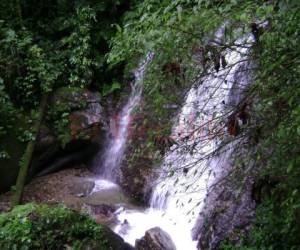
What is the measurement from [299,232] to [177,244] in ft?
6.54

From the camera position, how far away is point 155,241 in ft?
20.1

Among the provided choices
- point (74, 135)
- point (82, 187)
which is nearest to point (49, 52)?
point (74, 135)

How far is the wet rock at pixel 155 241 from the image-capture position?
6102 millimetres

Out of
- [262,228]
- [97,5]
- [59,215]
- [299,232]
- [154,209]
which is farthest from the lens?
[97,5]

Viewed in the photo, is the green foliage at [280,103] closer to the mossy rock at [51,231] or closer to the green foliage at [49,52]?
the mossy rock at [51,231]

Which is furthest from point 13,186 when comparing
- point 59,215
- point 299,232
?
point 299,232

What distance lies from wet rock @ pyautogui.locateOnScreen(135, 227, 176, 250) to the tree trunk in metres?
2.92

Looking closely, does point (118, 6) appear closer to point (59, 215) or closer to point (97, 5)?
point (97, 5)

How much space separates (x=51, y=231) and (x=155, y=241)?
1342mm

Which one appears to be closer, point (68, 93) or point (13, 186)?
point (13, 186)

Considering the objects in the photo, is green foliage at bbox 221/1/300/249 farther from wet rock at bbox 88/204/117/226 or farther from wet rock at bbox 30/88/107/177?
wet rock at bbox 30/88/107/177

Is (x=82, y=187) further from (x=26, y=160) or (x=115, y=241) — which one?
(x=115, y=241)

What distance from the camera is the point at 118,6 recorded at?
34.6 feet

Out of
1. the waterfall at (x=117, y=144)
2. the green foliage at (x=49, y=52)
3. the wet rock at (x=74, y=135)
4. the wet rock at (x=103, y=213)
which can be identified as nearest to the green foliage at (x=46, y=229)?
the wet rock at (x=103, y=213)
